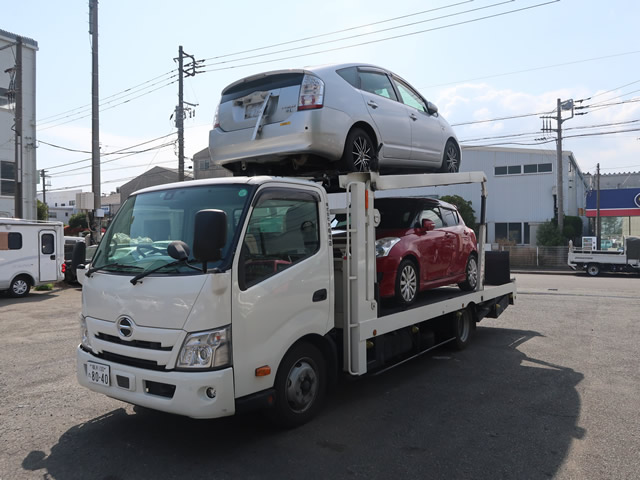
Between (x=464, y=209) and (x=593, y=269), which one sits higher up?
(x=464, y=209)

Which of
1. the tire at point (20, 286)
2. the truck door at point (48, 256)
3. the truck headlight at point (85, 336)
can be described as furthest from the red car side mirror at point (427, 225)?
the tire at point (20, 286)

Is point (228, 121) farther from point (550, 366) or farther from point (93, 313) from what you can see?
point (550, 366)

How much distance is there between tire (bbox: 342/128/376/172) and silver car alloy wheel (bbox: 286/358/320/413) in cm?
226

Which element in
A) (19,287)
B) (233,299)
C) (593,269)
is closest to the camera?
(233,299)

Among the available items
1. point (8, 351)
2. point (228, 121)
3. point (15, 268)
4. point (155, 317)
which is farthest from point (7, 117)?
point (155, 317)

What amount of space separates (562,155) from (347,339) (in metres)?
29.7

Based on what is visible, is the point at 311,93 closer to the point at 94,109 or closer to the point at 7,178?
the point at 94,109

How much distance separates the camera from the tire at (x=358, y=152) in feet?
18.3

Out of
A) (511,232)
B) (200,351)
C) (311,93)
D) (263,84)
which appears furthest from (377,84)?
(511,232)

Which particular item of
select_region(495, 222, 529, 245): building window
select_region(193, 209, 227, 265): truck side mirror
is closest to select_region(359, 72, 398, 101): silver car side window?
select_region(193, 209, 227, 265): truck side mirror

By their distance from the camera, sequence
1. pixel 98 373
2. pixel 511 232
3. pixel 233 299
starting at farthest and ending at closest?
pixel 511 232
pixel 98 373
pixel 233 299

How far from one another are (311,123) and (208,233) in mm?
2105

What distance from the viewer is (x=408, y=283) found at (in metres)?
6.20

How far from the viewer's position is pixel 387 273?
5.89 meters
